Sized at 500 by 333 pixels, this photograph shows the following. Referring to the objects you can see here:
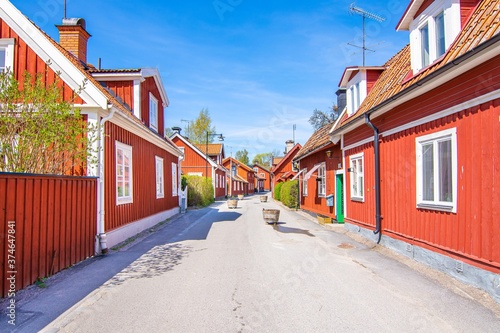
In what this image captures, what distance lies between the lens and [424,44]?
27.2ft

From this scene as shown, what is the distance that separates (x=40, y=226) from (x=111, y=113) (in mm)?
3821

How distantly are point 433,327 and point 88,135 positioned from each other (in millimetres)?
8231

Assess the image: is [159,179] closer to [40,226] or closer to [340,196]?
[340,196]

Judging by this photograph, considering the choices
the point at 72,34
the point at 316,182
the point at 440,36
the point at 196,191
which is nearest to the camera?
the point at 440,36

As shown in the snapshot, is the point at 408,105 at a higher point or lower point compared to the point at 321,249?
higher

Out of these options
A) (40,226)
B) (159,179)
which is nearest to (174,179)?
(159,179)

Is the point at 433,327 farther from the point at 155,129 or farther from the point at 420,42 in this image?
the point at 155,129

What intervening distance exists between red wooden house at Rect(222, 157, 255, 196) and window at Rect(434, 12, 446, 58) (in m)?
43.4

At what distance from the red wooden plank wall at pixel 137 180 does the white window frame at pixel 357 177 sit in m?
7.57

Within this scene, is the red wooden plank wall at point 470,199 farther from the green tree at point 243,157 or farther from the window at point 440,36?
the green tree at point 243,157

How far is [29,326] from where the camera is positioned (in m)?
4.26

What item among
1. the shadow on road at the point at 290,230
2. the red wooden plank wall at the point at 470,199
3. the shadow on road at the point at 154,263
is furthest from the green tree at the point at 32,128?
the shadow on road at the point at 290,230

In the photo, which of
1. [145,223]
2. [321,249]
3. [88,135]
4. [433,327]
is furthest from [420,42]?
[145,223]

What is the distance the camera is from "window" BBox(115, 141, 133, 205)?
33.3ft
